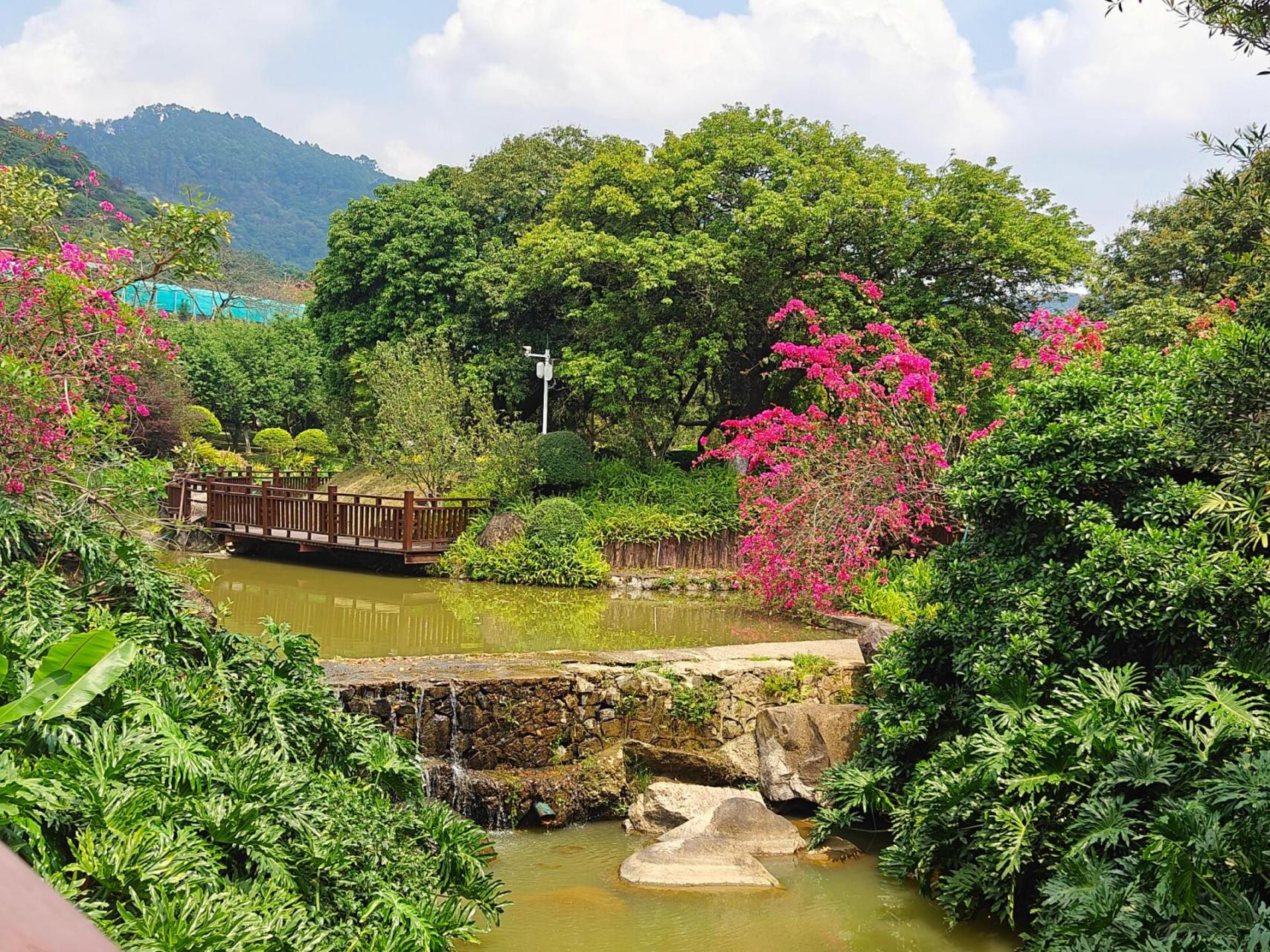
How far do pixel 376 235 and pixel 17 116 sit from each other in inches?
4893

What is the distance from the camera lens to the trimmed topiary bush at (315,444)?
3266 centimetres

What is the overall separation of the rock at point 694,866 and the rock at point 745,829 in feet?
0.32

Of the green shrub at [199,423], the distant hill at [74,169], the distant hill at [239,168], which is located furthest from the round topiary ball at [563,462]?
the distant hill at [239,168]

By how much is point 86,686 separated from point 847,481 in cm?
998

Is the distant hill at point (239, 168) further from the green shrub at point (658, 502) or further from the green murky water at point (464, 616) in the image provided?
the green murky water at point (464, 616)

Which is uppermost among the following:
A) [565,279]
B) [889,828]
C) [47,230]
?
[565,279]

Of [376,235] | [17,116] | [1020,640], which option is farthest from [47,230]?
[17,116]

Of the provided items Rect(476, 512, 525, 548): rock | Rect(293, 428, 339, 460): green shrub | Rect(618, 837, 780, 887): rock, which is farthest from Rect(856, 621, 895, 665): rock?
Rect(293, 428, 339, 460): green shrub

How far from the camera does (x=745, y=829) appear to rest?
723cm

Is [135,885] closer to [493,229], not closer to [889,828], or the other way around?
[889,828]

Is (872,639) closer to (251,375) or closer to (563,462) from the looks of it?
(563,462)

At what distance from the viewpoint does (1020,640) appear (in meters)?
6.54

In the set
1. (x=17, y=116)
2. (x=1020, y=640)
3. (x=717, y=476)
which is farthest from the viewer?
(x=17, y=116)

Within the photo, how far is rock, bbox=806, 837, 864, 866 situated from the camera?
7113mm
